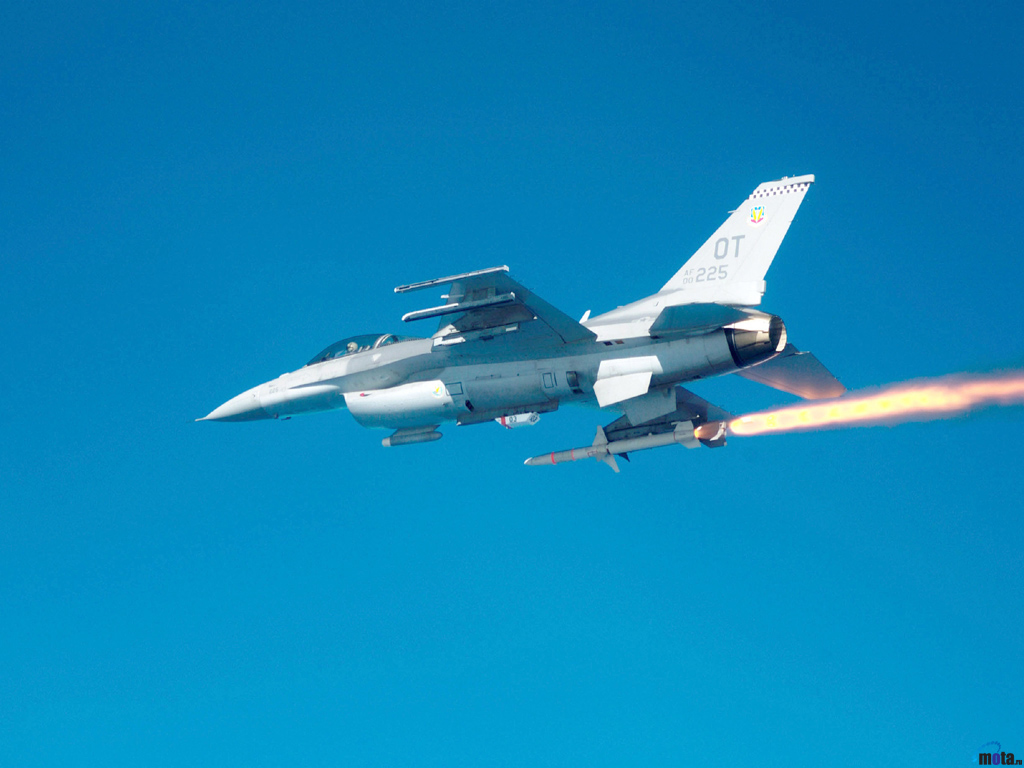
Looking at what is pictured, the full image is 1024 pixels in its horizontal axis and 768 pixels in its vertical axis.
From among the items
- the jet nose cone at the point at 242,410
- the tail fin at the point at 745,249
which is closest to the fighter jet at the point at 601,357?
the tail fin at the point at 745,249

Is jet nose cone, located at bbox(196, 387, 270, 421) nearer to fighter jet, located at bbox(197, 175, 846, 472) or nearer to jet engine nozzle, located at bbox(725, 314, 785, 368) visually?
fighter jet, located at bbox(197, 175, 846, 472)

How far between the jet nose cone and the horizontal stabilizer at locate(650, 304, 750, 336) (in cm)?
1165

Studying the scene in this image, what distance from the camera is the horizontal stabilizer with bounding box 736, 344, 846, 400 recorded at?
2506 centimetres

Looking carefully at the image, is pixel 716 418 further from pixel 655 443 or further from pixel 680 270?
pixel 680 270

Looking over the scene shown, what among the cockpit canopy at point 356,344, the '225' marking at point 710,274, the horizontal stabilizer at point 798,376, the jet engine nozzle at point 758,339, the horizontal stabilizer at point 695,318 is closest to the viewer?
the horizontal stabilizer at point 695,318

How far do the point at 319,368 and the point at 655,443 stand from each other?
29.8 feet

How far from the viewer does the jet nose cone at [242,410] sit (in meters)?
28.5

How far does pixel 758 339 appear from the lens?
2205 centimetres

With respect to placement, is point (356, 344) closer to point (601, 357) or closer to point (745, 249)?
point (601, 357)

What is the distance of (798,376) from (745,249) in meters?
3.84

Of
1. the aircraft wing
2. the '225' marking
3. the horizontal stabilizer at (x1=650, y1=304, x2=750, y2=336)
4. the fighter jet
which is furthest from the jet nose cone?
the '225' marking

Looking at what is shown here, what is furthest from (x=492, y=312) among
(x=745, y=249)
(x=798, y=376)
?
(x=798, y=376)

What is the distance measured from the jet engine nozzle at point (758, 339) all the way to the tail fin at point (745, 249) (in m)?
0.79

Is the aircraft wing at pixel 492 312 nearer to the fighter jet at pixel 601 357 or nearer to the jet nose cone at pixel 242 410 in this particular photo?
the fighter jet at pixel 601 357
